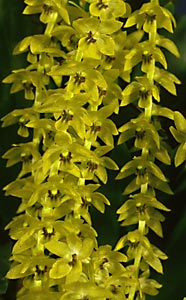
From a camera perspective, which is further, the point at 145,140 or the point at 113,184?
the point at 113,184

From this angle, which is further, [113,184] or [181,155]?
[113,184]

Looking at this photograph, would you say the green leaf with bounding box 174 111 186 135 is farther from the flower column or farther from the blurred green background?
the blurred green background

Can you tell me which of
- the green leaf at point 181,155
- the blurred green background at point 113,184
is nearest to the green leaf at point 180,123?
the green leaf at point 181,155

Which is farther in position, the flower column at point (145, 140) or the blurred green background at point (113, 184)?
the blurred green background at point (113, 184)

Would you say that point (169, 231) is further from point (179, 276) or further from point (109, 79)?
point (109, 79)

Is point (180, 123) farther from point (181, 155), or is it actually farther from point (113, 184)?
point (113, 184)

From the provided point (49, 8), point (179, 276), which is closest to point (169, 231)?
point (179, 276)

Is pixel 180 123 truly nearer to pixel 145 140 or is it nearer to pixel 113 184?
pixel 145 140

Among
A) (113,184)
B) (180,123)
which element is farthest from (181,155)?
(113,184)

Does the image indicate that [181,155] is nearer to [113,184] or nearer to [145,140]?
[145,140]

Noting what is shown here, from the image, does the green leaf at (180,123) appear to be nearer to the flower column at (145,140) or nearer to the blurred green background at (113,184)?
the flower column at (145,140)
